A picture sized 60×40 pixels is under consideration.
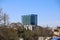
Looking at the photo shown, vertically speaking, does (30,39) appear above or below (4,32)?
below

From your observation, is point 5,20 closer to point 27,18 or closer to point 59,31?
point 27,18

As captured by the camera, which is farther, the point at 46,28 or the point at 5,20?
the point at 46,28

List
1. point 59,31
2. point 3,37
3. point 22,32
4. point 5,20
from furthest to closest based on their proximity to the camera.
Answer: point 59,31, point 22,32, point 5,20, point 3,37

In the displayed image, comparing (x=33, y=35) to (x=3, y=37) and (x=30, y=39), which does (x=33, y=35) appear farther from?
(x=3, y=37)

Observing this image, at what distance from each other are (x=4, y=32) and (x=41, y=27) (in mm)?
32625

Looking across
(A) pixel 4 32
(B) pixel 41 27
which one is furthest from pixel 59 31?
(A) pixel 4 32

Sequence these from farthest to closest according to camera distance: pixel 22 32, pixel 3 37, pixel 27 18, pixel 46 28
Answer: pixel 27 18, pixel 46 28, pixel 22 32, pixel 3 37

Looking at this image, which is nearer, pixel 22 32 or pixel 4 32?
pixel 4 32

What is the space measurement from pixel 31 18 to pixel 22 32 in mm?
33189

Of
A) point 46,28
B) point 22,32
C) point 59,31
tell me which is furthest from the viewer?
point 59,31

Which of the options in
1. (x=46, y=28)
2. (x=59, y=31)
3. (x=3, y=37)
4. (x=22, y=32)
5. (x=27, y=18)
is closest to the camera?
(x=3, y=37)

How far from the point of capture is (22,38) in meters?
43.1

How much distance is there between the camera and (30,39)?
44.2 m

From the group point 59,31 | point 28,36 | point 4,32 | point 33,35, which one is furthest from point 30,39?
point 59,31
